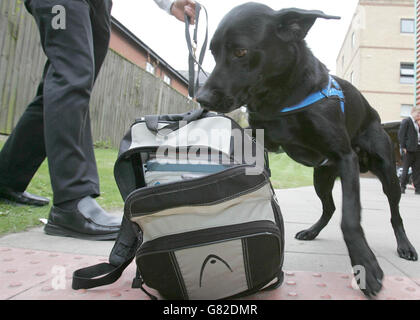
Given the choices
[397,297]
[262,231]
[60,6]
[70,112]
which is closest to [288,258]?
[397,297]

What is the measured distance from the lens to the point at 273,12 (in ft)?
5.34

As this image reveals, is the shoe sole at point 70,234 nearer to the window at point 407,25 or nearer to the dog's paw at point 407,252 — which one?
the dog's paw at point 407,252

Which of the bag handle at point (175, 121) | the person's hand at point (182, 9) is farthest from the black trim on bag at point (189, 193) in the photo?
the person's hand at point (182, 9)

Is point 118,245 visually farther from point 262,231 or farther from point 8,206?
point 8,206

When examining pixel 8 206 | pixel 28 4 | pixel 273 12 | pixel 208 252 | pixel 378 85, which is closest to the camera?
pixel 208 252

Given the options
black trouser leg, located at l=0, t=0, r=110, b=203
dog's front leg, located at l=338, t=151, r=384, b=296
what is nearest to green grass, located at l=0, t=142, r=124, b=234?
black trouser leg, located at l=0, t=0, r=110, b=203

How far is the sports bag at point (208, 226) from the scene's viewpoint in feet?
3.13

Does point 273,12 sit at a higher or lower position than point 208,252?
higher

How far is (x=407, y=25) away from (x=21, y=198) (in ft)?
92.6

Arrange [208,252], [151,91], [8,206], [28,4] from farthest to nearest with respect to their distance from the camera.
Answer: [151,91] < [8,206] < [28,4] < [208,252]

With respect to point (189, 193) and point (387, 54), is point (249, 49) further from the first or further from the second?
point (387, 54)

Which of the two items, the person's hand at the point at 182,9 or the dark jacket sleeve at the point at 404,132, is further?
the dark jacket sleeve at the point at 404,132

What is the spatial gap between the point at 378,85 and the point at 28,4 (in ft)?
84.9

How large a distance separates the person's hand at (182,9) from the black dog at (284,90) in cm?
30
